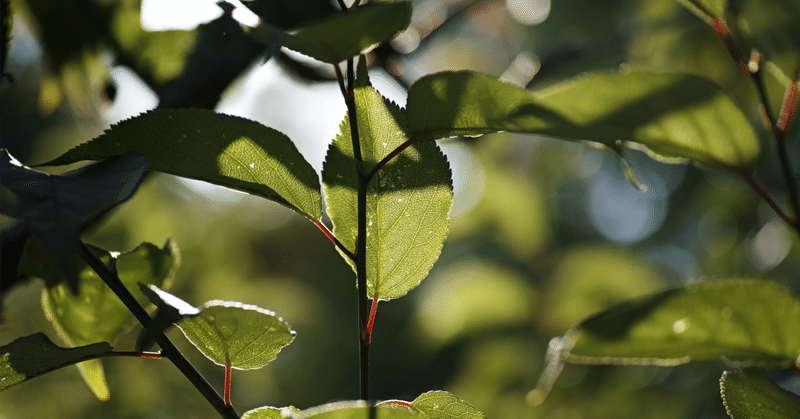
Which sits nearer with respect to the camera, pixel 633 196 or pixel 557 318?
pixel 557 318

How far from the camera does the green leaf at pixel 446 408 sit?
14.2 inches

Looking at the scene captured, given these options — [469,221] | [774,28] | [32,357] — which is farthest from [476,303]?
[32,357]

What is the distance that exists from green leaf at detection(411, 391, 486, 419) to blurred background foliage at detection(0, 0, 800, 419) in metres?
0.29

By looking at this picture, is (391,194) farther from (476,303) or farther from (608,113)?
(476,303)

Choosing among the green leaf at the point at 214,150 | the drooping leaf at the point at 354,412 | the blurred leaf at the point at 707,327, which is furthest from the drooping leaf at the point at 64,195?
the blurred leaf at the point at 707,327

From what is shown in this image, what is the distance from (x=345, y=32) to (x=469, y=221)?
1.66m

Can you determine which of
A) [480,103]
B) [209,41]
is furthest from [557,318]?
[480,103]

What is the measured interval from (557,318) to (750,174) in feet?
4.54

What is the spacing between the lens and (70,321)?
1.57ft

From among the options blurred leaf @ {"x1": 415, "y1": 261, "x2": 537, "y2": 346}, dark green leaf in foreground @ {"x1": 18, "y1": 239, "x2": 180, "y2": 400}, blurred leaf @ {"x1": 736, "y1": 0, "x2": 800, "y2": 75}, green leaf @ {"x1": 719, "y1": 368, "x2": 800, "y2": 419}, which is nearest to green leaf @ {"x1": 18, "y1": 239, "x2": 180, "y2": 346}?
dark green leaf in foreground @ {"x1": 18, "y1": 239, "x2": 180, "y2": 400}

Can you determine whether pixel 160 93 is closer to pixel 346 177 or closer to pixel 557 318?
pixel 346 177

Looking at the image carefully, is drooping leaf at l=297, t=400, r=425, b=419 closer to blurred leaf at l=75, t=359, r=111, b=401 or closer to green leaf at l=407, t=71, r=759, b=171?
green leaf at l=407, t=71, r=759, b=171

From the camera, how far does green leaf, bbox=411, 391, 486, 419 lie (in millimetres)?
361

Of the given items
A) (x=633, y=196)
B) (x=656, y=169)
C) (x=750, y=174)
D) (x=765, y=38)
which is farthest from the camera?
(x=633, y=196)
